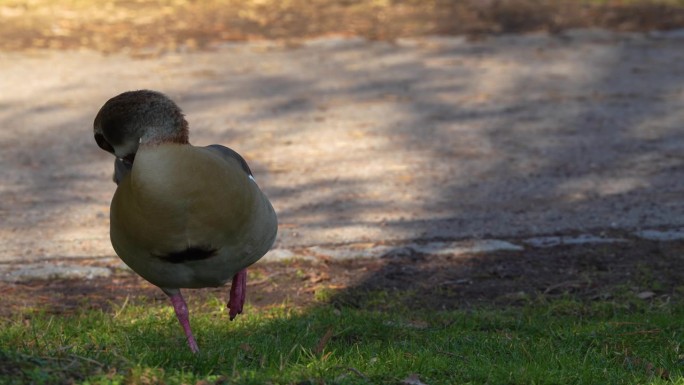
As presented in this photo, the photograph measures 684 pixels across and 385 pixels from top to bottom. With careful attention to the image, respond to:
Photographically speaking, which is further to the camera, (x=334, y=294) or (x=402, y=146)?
→ (x=402, y=146)

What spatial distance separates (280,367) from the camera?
4.45 m

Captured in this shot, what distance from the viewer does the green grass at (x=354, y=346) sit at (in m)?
4.26

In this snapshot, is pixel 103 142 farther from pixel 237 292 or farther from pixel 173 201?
pixel 237 292

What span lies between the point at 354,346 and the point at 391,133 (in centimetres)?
478

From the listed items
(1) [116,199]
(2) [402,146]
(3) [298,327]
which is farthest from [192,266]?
(2) [402,146]

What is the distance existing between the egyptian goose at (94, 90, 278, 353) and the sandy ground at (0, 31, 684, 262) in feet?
8.53

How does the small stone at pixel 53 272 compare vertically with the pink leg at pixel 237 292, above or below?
below

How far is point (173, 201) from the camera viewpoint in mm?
4309

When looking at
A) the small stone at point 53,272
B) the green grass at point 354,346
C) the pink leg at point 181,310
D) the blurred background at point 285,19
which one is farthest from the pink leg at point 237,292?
the blurred background at point 285,19

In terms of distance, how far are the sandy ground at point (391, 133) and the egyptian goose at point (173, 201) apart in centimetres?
260

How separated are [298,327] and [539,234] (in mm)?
2451

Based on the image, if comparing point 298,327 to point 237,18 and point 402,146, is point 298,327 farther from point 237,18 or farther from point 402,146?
point 237,18

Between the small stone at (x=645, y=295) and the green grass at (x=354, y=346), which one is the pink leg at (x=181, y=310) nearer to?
the green grass at (x=354, y=346)

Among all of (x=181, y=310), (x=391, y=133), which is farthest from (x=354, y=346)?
(x=391, y=133)
